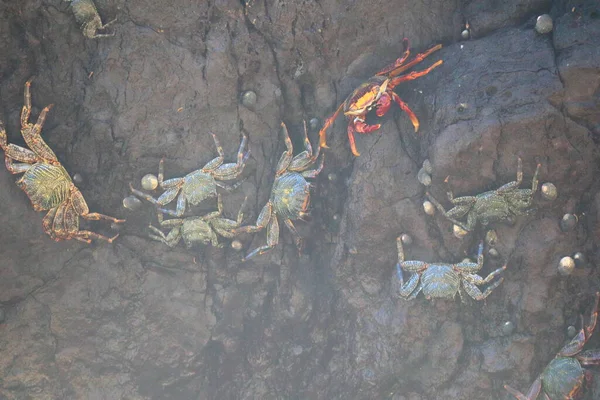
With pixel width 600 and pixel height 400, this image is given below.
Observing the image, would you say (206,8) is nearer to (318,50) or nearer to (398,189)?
(318,50)

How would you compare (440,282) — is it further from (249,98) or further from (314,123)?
(249,98)

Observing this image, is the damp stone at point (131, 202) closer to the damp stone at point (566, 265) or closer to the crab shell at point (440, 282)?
the crab shell at point (440, 282)

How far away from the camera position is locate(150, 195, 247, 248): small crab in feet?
22.2

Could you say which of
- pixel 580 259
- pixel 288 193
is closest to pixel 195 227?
pixel 288 193

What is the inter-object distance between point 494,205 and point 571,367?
6.59ft

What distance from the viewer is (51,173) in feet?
20.0

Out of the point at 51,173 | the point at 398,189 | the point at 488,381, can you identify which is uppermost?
the point at 51,173

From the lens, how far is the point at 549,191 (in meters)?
5.46

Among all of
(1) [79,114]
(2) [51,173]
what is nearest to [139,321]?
(2) [51,173]

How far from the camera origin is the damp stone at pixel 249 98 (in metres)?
6.43

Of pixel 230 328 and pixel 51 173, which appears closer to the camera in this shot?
pixel 51 173

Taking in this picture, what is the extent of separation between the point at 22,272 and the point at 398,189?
16.2 feet

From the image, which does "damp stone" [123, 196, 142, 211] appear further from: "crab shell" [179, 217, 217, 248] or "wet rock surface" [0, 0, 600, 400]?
"crab shell" [179, 217, 217, 248]

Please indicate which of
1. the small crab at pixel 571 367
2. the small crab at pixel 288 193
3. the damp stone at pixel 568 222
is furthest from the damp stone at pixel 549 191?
the small crab at pixel 288 193
